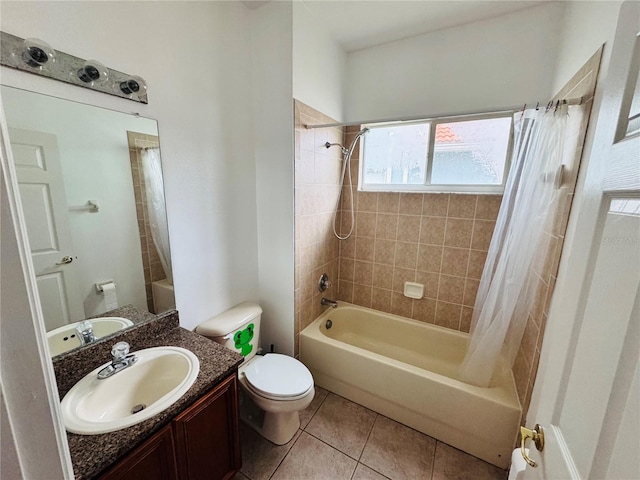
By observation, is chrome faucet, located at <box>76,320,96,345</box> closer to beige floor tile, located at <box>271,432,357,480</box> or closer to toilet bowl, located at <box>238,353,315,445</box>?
toilet bowl, located at <box>238,353,315,445</box>

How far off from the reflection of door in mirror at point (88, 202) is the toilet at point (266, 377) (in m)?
0.49

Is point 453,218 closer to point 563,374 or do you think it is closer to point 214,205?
point 563,374

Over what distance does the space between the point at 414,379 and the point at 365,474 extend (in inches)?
23.2

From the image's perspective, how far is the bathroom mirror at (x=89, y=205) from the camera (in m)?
0.96

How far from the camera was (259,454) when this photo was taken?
1578mm

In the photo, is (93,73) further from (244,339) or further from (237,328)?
(244,339)

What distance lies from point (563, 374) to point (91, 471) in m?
1.31

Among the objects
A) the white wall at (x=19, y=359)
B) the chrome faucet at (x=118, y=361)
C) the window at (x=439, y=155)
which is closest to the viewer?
the white wall at (x=19, y=359)

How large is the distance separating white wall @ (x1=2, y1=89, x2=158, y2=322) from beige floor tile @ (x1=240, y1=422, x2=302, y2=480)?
112cm

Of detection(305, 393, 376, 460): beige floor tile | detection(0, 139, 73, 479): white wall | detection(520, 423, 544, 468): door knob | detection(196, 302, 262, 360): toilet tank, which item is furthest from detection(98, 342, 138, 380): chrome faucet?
detection(520, 423, 544, 468): door knob

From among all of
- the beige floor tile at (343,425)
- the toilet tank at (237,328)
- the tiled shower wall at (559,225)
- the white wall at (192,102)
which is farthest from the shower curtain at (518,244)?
the white wall at (192,102)

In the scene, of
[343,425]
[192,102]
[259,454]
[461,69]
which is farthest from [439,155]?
[259,454]

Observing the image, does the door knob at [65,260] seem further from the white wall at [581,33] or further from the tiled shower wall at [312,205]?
the white wall at [581,33]

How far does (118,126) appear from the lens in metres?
1.16
